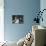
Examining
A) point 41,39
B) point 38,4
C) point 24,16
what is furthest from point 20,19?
point 41,39

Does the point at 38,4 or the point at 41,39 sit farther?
the point at 38,4

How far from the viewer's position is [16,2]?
16.5ft

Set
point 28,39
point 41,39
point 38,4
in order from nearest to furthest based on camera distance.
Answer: point 41,39
point 28,39
point 38,4

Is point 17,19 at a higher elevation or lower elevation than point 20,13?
lower

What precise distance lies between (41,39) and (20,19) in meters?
2.91

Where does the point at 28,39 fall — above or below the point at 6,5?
below

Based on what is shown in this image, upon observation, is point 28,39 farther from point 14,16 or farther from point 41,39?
point 14,16

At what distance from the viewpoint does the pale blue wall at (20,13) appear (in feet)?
16.5

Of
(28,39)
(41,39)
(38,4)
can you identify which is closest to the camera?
(41,39)

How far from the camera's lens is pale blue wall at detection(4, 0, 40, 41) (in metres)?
5.04

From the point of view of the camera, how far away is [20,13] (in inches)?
199

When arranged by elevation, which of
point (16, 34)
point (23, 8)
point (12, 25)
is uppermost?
point (23, 8)

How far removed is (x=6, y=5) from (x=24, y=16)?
830mm

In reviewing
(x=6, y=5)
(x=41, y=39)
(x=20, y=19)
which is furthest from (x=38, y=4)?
(x=41, y=39)
